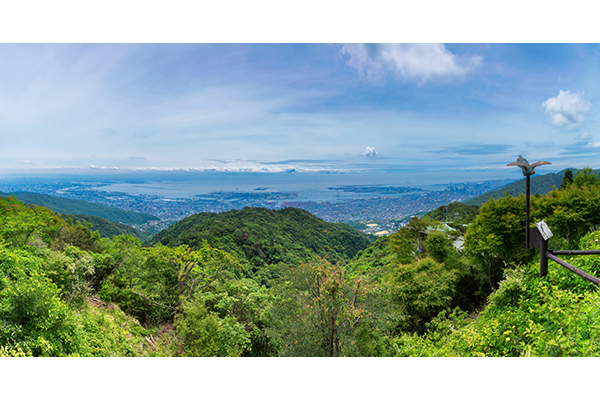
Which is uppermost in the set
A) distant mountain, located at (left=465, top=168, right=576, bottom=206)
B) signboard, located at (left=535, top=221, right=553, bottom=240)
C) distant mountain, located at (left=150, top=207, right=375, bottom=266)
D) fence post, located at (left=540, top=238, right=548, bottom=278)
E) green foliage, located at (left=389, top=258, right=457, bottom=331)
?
distant mountain, located at (left=465, top=168, right=576, bottom=206)

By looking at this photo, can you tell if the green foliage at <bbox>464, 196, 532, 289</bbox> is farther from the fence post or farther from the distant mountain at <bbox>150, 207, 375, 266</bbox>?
the distant mountain at <bbox>150, 207, 375, 266</bbox>

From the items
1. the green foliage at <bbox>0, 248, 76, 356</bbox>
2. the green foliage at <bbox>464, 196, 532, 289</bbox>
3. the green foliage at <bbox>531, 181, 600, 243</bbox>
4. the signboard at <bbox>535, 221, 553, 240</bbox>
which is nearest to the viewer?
the green foliage at <bbox>0, 248, 76, 356</bbox>

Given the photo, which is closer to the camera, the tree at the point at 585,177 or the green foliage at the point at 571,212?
the green foliage at the point at 571,212

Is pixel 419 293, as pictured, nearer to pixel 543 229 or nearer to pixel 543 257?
pixel 543 257

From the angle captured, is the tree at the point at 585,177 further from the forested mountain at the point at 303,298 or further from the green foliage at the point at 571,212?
A: the green foliage at the point at 571,212

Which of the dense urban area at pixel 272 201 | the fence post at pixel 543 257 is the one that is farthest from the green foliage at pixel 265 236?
the fence post at pixel 543 257

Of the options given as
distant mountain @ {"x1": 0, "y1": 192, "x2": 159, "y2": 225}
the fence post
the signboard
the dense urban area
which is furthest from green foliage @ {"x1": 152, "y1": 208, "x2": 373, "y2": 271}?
the signboard

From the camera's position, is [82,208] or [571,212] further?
[82,208]

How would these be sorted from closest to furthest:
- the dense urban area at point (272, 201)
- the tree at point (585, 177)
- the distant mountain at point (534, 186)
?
the tree at point (585, 177), the distant mountain at point (534, 186), the dense urban area at point (272, 201)

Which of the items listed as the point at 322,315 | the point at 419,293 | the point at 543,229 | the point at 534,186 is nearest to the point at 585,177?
the point at 534,186
